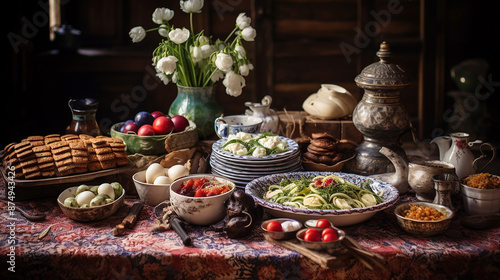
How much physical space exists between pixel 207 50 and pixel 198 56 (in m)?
0.06

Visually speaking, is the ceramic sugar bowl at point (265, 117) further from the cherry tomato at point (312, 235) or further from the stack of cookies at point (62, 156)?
the cherry tomato at point (312, 235)

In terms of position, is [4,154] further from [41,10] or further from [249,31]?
[41,10]

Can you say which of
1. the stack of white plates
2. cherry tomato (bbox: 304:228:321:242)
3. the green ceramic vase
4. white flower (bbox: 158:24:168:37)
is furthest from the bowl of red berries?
white flower (bbox: 158:24:168:37)

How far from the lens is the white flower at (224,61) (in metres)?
2.55

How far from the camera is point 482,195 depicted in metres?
2.06

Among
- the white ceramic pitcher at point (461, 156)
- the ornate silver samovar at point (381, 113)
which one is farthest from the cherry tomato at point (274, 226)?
the white ceramic pitcher at point (461, 156)

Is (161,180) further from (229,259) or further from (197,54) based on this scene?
(197,54)

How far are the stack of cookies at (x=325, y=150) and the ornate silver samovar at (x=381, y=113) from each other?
119 mm

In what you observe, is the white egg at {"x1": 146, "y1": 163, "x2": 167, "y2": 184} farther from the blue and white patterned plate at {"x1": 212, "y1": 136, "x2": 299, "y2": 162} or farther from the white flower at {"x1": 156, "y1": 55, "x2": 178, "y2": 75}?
the white flower at {"x1": 156, "y1": 55, "x2": 178, "y2": 75}

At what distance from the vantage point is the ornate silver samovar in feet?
8.09

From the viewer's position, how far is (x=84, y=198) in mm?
2096

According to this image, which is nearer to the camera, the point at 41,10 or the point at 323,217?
the point at 323,217

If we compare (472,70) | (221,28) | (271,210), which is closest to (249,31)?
(271,210)

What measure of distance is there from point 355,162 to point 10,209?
1.65 meters
